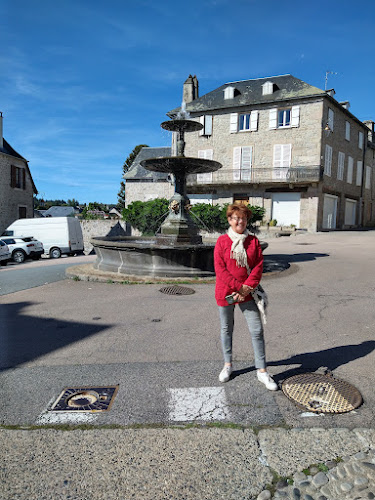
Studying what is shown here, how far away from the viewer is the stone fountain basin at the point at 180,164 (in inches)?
393

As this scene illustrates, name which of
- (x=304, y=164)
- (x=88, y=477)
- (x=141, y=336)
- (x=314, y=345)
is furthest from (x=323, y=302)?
(x=304, y=164)

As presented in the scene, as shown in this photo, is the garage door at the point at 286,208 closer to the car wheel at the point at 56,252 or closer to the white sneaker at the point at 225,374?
the car wheel at the point at 56,252

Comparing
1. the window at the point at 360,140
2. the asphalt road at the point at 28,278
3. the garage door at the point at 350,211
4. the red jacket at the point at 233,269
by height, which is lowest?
the asphalt road at the point at 28,278

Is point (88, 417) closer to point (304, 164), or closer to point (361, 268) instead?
point (361, 268)

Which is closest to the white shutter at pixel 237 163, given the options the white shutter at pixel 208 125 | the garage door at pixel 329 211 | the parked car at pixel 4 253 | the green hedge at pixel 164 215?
the green hedge at pixel 164 215

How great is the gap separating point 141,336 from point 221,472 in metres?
2.64

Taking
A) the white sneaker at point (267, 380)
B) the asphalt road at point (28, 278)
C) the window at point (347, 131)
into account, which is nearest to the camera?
the white sneaker at point (267, 380)

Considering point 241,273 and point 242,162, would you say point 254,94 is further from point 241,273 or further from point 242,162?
point 241,273

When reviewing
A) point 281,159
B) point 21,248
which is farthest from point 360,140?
point 21,248

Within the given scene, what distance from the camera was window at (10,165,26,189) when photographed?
3070cm

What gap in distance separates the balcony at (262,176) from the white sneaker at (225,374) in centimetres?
2457

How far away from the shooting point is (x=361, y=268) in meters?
10.2

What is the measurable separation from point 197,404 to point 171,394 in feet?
0.90

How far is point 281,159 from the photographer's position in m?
27.4
